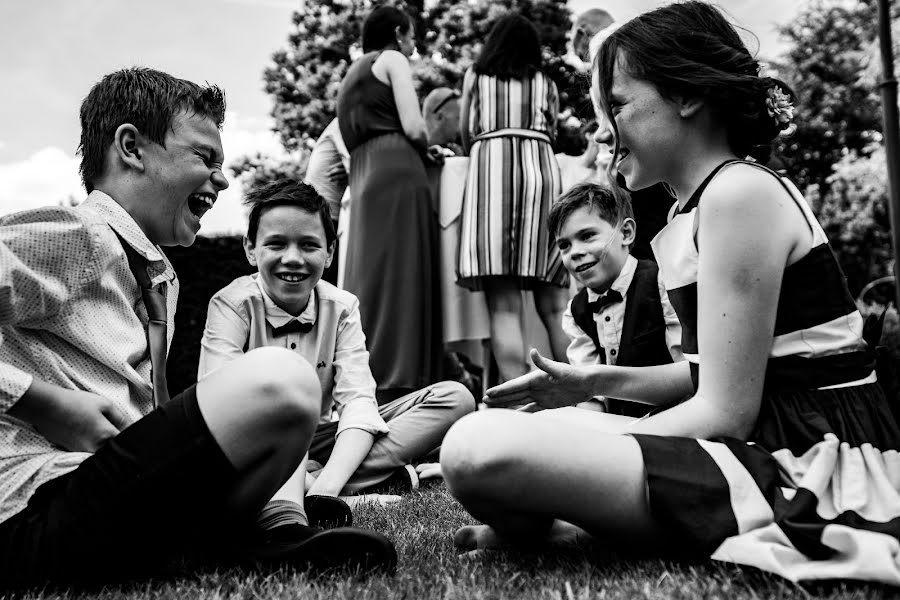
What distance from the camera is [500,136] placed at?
5066 millimetres

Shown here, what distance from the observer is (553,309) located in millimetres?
5137

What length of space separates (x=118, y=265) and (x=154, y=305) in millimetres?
134

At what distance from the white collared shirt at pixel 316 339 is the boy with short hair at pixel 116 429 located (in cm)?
131

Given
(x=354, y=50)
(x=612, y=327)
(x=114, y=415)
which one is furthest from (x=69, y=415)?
(x=354, y=50)

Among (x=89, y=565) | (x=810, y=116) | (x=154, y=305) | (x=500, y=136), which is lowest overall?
(x=89, y=565)

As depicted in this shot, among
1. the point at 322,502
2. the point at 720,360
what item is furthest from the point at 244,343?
the point at 720,360

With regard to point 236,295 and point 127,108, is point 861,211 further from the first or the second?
point 127,108

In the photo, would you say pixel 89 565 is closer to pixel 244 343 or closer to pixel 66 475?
A: pixel 66 475

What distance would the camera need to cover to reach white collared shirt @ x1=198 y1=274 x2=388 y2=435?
329cm

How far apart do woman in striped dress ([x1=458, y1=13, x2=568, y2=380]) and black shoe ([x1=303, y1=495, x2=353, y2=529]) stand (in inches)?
101

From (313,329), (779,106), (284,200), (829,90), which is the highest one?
(829,90)

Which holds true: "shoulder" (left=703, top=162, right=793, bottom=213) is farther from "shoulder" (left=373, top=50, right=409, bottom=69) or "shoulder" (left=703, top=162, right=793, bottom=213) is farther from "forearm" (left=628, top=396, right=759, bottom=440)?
"shoulder" (left=373, top=50, right=409, bottom=69)

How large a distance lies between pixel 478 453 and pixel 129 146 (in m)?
1.33

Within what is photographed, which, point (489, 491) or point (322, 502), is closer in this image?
point (489, 491)
